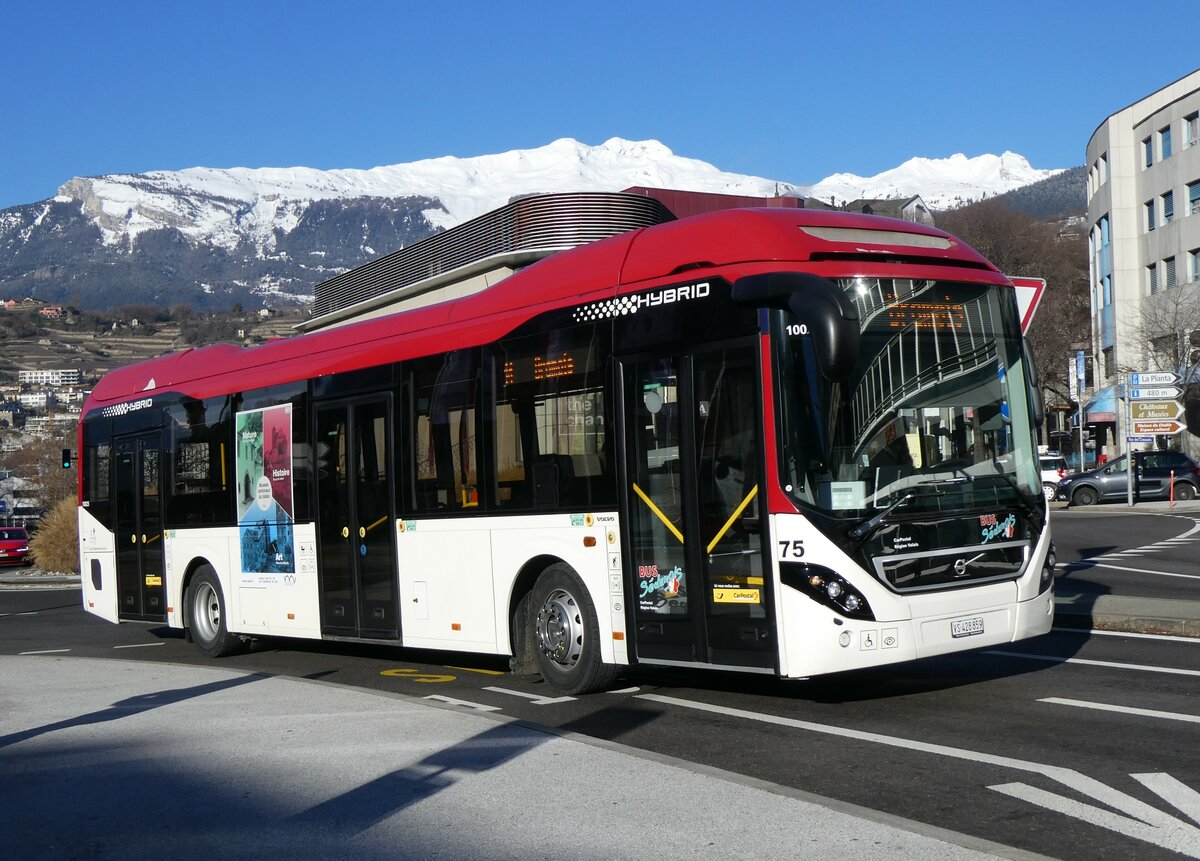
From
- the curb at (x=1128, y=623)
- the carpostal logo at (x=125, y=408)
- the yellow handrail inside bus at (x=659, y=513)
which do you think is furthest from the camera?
the carpostal logo at (x=125, y=408)

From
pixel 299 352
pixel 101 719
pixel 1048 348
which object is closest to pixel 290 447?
pixel 299 352

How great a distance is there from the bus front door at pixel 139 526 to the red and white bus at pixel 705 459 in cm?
430

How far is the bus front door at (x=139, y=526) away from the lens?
16969mm

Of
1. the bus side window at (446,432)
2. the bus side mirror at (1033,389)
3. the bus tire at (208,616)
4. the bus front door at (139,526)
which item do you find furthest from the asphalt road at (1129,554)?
the bus front door at (139,526)

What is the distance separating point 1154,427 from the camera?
3731 centimetres

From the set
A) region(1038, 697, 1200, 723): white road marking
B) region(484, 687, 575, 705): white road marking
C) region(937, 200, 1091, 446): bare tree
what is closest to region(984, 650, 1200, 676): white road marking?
region(1038, 697, 1200, 723): white road marking

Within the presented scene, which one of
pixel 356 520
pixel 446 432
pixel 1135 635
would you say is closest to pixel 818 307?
pixel 446 432

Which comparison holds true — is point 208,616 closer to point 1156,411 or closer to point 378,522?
point 378,522

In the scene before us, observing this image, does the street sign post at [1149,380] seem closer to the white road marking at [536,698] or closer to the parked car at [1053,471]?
the parked car at [1053,471]

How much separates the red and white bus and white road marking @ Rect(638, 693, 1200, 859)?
2.29 feet

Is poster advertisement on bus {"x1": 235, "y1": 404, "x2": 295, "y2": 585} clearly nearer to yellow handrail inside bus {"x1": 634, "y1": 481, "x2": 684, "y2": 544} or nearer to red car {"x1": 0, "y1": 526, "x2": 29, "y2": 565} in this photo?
yellow handrail inside bus {"x1": 634, "y1": 481, "x2": 684, "y2": 544}

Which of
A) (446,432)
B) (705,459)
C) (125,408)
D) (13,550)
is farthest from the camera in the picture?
(13,550)

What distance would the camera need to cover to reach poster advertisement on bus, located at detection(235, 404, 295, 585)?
47.4 ft

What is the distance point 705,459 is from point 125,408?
35.7ft
